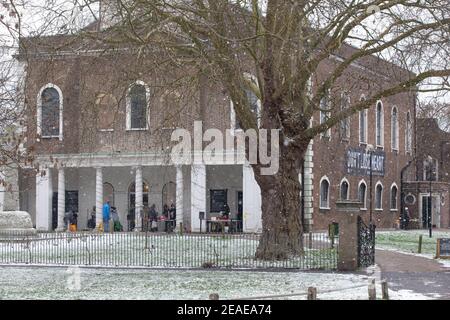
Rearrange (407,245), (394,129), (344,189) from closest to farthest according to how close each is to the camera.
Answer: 1. (407,245)
2. (344,189)
3. (394,129)

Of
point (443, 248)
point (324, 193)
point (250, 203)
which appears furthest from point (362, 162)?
point (443, 248)

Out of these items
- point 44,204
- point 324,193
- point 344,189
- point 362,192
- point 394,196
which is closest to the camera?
point 44,204

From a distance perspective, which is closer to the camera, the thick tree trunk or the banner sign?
the thick tree trunk

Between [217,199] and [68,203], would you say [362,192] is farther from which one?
[68,203]

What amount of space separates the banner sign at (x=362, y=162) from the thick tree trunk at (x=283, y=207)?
23.7 metres

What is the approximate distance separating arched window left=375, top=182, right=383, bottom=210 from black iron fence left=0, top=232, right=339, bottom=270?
22.7 meters

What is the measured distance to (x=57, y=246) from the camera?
101ft

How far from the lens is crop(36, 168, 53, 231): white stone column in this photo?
46.4 meters

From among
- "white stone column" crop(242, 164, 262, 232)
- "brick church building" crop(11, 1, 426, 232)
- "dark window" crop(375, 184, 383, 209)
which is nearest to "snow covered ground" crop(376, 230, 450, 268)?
"brick church building" crop(11, 1, 426, 232)

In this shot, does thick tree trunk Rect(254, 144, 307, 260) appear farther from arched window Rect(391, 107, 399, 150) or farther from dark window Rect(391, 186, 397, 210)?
dark window Rect(391, 186, 397, 210)

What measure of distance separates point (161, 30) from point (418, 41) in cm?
759

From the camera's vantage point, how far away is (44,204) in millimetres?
46656

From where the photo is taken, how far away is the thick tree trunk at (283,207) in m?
25.7

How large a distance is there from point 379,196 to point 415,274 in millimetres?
32128
